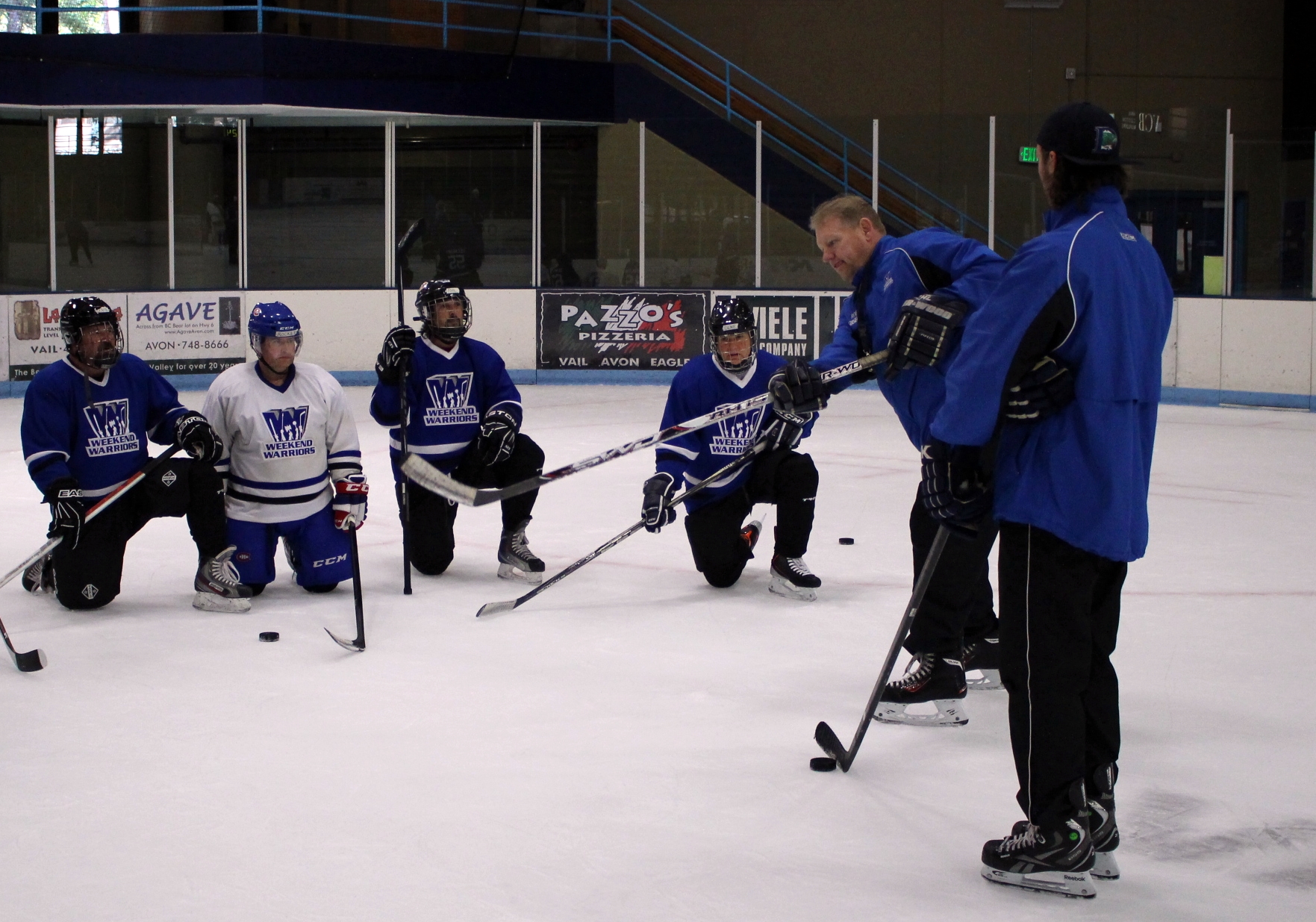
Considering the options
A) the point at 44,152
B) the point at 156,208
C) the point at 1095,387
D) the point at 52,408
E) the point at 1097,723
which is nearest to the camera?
the point at 1095,387

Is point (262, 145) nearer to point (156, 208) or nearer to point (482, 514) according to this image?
point (156, 208)

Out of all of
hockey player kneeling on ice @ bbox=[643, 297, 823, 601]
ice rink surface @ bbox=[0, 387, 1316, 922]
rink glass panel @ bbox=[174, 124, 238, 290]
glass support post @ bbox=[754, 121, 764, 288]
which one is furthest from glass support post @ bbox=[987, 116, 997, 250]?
hockey player kneeling on ice @ bbox=[643, 297, 823, 601]

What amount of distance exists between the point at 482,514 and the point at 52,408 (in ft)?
6.50

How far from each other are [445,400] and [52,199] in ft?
23.9

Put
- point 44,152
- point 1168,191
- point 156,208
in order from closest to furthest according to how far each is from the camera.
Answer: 1. point 1168,191
2. point 44,152
3. point 156,208

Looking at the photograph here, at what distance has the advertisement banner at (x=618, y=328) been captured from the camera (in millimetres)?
11133

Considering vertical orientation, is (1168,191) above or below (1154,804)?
above

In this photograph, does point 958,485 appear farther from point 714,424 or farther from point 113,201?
point 113,201

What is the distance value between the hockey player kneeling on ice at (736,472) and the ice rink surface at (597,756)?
112 millimetres

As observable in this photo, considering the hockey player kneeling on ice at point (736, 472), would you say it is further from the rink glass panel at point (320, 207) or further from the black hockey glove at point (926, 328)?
the rink glass panel at point (320, 207)

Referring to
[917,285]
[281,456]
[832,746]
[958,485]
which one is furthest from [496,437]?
[958,485]

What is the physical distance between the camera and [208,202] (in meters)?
11.6

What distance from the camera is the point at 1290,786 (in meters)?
2.76

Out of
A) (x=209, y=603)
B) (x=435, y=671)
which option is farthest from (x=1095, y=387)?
(x=209, y=603)
